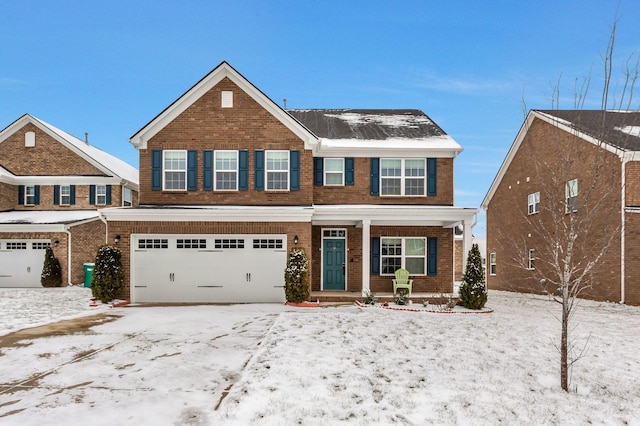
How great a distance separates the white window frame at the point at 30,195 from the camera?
84.5 feet

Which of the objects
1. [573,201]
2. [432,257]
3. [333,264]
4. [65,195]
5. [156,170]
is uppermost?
[156,170]

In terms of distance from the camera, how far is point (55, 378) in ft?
22.5

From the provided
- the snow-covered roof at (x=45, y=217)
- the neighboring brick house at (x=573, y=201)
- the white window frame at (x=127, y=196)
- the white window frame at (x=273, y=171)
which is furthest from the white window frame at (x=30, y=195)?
the neighboring brick house at (x=573, y=201)

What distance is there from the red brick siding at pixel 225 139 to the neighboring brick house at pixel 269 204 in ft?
0.12

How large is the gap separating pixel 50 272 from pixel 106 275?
31.4 ft

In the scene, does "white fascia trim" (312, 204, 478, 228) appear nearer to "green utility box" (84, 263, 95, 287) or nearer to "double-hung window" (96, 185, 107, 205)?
"green utility box" (84, 263, 95, 287)

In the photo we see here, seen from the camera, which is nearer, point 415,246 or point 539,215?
point 415,246

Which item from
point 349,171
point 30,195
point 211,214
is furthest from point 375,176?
point 30,195

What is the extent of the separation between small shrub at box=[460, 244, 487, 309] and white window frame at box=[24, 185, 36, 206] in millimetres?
24609

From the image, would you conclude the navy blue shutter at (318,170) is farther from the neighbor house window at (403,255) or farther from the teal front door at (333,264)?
the neighbor house window at (403,255)

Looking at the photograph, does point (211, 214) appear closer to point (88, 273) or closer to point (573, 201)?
point (88, 273)

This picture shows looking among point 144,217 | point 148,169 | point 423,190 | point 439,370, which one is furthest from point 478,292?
point 148,169

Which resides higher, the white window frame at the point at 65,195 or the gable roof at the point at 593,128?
the gable roof at the point at 593,128

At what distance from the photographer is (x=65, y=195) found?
2569 cm
